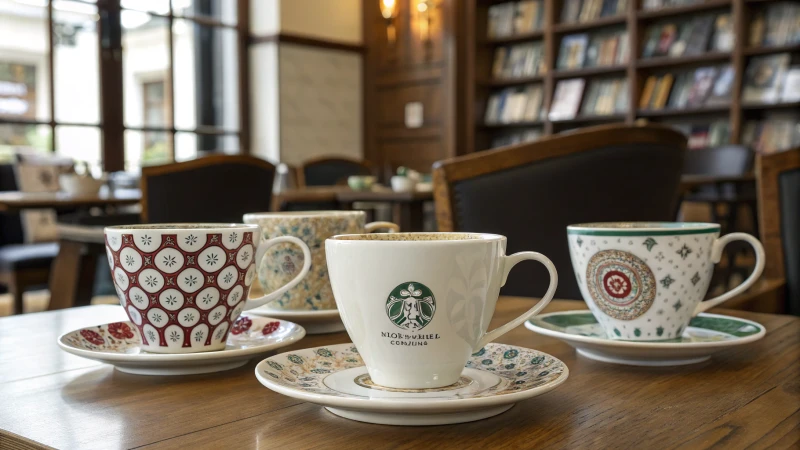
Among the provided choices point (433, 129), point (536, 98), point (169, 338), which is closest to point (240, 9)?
point (433, 129)

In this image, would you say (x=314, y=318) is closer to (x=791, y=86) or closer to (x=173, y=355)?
(x=173, y=355)

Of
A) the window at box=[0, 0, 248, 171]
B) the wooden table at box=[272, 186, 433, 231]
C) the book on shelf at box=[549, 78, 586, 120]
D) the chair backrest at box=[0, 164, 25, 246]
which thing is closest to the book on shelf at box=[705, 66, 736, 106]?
the book on shelf at box=[549, 78, 586, 120]

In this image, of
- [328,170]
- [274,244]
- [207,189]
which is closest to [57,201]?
[207,189]

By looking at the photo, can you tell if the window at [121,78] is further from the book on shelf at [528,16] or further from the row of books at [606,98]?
the row of books at [606,98]

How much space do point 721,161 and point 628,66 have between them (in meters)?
1.63

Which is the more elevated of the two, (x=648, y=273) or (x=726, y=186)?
(x=726, y=186)

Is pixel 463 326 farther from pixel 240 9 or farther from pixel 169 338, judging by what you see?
pixel 240 9

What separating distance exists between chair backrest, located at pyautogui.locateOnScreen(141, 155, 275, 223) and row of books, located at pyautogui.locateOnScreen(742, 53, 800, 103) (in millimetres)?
3648

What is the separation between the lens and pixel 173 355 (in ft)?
1.89

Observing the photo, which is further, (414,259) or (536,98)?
(536,98)

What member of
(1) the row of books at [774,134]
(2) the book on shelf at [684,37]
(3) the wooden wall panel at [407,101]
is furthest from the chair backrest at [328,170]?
(1) the row of books at [774,134]

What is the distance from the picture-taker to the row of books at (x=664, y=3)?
548 cm

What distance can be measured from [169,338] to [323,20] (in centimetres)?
636

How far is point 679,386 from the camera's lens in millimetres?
547
